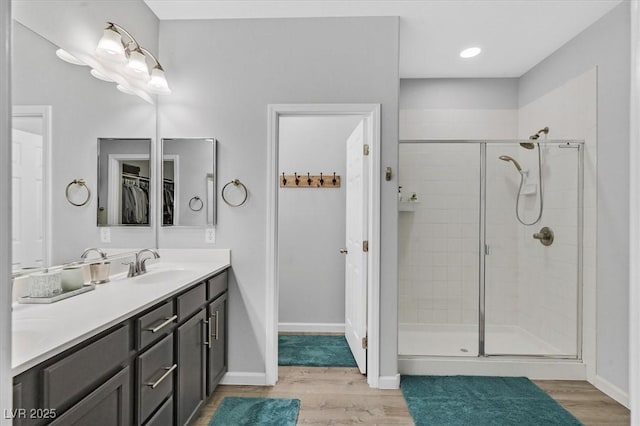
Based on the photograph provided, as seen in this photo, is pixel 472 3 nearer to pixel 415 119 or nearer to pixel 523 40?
pixel 523 40

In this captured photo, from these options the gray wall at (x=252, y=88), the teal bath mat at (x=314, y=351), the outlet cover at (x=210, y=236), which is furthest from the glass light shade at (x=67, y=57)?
the teal bath mat at (x=314, y=351)

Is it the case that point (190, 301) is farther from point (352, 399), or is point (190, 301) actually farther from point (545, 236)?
point (545, 236)

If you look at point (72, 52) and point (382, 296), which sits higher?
point (72, 52)

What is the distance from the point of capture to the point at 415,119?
12.5 ft

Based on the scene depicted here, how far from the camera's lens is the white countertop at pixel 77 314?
3.35 ft

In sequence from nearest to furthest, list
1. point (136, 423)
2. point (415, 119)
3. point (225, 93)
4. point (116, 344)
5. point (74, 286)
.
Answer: point (116, 344)
point (136, 423)
point (74, 286)
point (225, 93)
point (415, 119)

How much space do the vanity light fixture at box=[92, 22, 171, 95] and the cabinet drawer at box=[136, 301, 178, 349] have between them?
1.53 metres

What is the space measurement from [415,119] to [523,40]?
1.15 m

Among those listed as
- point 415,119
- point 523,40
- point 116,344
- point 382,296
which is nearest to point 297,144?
point 415,119

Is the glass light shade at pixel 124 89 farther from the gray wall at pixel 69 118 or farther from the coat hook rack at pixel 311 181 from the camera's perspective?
the coat hook rack at pixel 311 181

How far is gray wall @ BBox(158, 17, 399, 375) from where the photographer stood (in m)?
2.61

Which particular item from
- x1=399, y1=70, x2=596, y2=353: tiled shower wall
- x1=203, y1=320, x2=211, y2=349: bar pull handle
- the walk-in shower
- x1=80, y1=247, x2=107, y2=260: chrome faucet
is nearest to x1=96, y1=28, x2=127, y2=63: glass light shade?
x1=80, y1=247, x2=107, y2=260: chrome faucet

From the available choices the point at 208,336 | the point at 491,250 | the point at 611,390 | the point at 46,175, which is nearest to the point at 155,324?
the point at 208,336

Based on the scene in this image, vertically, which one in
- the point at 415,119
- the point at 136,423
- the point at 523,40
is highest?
the point at 523,40
